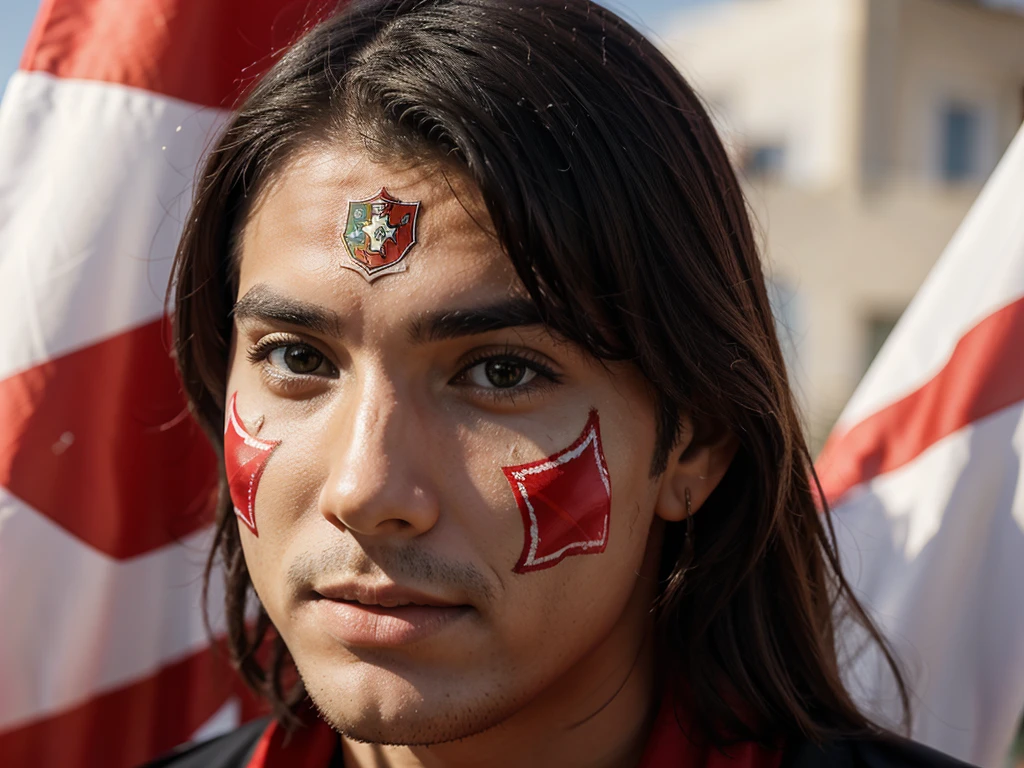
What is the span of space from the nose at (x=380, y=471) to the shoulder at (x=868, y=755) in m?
0.85

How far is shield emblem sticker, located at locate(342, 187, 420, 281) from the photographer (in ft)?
6.07

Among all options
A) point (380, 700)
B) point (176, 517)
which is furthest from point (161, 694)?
point (380, 700)

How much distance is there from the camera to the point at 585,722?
6.95ft

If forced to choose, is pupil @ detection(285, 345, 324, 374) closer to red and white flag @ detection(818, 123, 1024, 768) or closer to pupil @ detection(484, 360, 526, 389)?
pupil @ detection(484, 360, 526, 389)

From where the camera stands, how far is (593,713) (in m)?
2.13

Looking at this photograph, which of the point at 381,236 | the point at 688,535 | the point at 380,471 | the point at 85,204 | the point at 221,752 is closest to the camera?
the point at 380,471

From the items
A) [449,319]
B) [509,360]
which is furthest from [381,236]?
[509,360]

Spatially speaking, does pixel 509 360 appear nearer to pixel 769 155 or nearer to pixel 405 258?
pixel 405 258

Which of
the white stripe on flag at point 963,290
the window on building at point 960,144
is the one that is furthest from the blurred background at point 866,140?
the white stripe on flag at point 963,290

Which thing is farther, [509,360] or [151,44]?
[151,44]

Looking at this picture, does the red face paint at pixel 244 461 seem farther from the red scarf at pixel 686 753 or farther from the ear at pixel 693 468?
the red scarf at pixel 686 753

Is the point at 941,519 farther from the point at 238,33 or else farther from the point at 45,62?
the point at 45,62

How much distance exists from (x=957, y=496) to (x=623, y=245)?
1.24 metres

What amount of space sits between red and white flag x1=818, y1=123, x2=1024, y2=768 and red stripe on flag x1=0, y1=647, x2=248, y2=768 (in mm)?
1589
